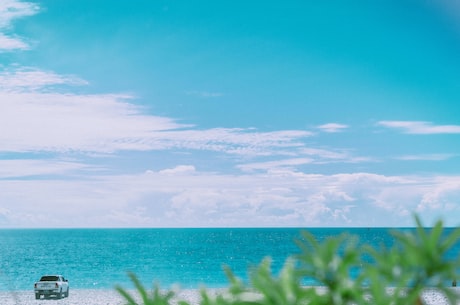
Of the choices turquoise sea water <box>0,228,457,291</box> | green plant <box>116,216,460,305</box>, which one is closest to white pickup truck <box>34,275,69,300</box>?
turquoise sea water <box>0,228,457,291</box>

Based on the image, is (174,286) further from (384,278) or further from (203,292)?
(384,278)

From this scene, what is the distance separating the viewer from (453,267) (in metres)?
1.15

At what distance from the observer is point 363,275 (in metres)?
1.16

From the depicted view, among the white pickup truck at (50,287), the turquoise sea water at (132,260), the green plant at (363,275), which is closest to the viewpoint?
the green plant at (363,275)

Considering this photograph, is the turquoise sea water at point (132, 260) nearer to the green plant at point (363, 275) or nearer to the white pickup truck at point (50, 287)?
the white pickup truck at point (50, 287)

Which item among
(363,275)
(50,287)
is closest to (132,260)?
(50,287)

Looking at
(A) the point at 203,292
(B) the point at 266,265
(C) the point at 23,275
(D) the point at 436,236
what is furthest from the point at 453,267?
(C) the point at 23,275

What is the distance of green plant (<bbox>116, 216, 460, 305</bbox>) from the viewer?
1.13 metres

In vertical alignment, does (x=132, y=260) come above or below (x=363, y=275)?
below

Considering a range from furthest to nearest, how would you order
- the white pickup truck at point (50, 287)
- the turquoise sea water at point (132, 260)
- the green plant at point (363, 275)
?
the turquoise sea water at point (132, 260) → the white pickup truck at point (50, 287) → the green plant at point (363, 275)

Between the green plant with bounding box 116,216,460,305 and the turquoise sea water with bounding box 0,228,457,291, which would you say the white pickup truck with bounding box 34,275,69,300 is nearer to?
the turquoise sea water with bounding box 0,228,457,291

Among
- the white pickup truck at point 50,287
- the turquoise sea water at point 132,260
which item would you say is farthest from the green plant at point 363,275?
the turquoise sea water at point 132,260

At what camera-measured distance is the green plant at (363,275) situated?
1.13 m

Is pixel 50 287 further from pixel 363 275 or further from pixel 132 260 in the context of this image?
pixel 132 260
